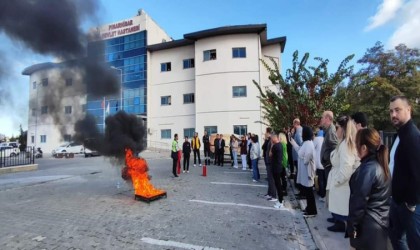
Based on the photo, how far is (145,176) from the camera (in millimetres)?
8375

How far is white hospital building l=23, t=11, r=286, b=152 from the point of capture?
97.4 feet

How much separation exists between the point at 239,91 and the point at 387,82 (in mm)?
13364

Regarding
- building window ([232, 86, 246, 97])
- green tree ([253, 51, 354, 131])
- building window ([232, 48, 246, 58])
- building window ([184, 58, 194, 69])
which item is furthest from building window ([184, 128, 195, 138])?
green tree ([253, 51, 354, 131])

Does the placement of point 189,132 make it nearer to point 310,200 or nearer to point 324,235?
point 310,200

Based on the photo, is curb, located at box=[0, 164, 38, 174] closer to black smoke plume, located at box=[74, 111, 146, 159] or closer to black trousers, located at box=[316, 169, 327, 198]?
black smoke plume, located at box=[74, 111, 146, 159]

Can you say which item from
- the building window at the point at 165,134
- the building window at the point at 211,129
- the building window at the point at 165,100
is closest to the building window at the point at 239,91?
the building window at the point at 211,129

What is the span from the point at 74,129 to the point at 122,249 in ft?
18.7

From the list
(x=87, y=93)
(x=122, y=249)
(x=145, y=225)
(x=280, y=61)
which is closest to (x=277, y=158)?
(x=145, y=225)

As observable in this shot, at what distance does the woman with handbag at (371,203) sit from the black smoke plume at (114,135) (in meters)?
7.06

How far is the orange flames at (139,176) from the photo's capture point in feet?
26.5

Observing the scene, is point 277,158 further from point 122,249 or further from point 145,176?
point 122,249

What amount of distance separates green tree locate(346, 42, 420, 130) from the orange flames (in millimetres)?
21463

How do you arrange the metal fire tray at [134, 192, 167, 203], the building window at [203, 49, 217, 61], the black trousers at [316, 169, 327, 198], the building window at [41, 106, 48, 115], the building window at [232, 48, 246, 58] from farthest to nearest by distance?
the building window at [203, 49, 217, 61] → the building window at [232, 48, 246, 58] → the building window at [41, 106, 48, 115] → the metal fire tray at [134, 192, 167, 203] → the black trousers at [316, 169, 327, 198]

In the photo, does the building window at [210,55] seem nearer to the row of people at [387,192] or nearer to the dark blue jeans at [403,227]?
the row of people at [387,192]
